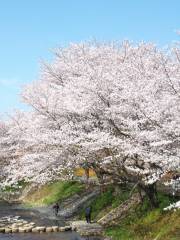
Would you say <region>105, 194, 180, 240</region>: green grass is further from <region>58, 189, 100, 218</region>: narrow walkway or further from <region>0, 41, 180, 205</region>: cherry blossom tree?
<region>58, 189, 100, 218</region>: narrow walkway

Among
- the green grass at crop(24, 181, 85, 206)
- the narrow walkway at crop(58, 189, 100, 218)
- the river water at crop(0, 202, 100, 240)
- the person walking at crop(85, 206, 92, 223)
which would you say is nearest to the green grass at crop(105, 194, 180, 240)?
the river water at crop(0, 202, 100, 240)

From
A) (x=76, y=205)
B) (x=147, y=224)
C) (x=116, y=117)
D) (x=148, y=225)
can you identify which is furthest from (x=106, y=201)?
(x=116, y=117)

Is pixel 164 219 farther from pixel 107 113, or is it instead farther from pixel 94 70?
pixel 94 70

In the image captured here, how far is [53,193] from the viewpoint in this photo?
54.5 metres

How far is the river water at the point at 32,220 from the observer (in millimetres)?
31219

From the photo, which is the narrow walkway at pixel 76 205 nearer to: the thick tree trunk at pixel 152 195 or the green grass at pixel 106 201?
the green grass at pixel 106 201

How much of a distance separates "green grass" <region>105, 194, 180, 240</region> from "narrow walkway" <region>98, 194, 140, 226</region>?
3.83ft

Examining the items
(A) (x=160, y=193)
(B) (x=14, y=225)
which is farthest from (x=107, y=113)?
(B) (x=14, y=225)

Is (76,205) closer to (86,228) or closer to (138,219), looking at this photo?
(86,228)

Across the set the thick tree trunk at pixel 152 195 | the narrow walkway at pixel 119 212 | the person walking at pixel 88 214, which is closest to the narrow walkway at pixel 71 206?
the person walking at pixel 88 214

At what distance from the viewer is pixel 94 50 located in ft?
136

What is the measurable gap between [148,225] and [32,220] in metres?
15.2

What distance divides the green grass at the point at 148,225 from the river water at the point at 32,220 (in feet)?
7.80

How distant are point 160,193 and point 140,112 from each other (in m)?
11.3
